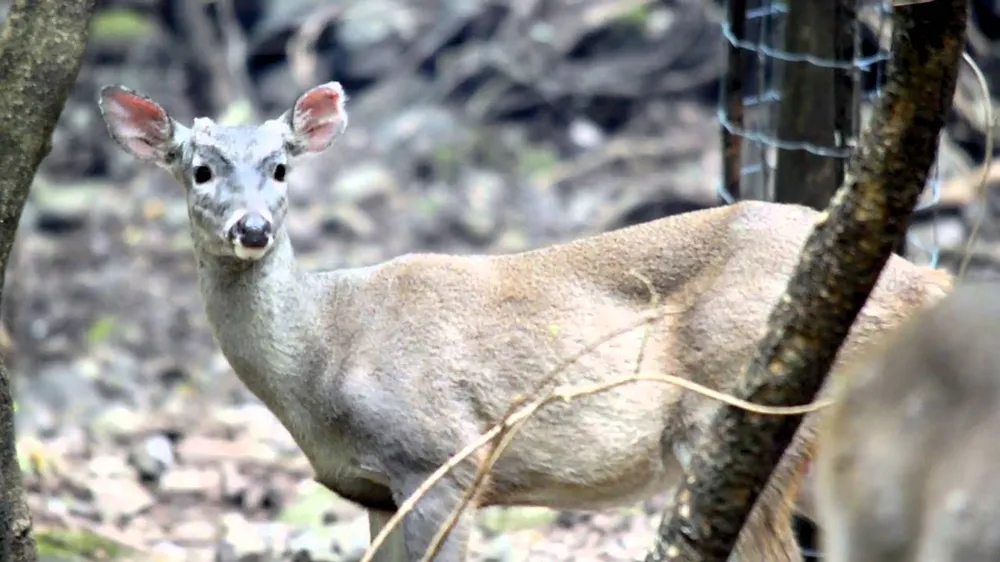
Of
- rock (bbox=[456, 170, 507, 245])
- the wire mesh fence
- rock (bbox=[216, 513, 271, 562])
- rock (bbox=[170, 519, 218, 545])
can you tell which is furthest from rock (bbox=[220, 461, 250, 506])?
rock (bbox=[456, 170, 507, 245])

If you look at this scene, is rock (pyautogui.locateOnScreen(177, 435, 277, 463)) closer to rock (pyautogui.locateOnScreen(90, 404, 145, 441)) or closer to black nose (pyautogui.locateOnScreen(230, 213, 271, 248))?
rock (pyautogui.locateOnScreen(90, 404, 145, 441))

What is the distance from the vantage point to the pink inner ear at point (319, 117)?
5.43 metres

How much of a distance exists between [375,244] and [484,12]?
2.96 metres

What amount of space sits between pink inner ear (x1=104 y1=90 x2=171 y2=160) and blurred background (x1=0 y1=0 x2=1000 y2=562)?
160cm

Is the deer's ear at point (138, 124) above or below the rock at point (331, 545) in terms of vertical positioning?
above

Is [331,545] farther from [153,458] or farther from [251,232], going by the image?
[153,458]

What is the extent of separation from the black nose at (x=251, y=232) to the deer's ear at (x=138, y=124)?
22.3 inches

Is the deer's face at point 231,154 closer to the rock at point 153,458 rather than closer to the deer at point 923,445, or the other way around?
the deer at point 923,445

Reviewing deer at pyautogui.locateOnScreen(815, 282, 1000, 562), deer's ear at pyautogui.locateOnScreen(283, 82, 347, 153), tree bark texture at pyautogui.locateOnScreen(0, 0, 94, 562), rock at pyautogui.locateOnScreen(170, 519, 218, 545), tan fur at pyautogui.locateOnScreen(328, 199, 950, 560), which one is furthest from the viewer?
rock at pyautogui.locateOnScreen(170, 519, 218, 545)

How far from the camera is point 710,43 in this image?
Result: 512 inches

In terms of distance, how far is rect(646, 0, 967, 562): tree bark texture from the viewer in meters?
3.21

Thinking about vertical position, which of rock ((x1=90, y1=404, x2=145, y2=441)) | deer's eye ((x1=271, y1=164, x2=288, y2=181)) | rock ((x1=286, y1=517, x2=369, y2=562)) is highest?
deer's eye ((x1=271, y1=164, x2=288, y2=181))

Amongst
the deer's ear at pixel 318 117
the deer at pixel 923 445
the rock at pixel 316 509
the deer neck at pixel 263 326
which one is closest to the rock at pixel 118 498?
the rock at pixel 316 509

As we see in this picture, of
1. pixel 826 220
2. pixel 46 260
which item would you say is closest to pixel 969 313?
pixel 826 220
